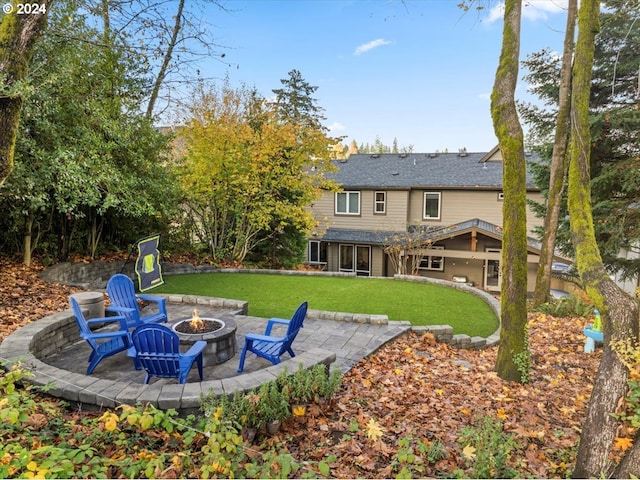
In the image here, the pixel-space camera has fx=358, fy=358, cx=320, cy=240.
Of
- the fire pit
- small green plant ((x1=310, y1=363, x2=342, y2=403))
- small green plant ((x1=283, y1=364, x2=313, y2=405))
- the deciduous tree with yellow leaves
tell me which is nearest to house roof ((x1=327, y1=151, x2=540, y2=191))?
the deciduous tree with yellow leaves

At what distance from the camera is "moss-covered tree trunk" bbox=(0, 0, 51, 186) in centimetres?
390

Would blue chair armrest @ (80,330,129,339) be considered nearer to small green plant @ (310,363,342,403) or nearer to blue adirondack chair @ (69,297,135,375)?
blue adirondack chair @ (69,297,135,375)

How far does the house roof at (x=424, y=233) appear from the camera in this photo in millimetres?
16281

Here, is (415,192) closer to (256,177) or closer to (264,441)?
(256,177)

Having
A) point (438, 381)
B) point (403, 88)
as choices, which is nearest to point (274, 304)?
point (438, 381)

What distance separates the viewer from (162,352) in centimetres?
418

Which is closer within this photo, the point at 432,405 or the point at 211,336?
the point at 432,405

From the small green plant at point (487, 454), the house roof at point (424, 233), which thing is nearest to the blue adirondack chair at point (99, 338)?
the small green plant at point (487, 454)

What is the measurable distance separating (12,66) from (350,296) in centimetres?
794

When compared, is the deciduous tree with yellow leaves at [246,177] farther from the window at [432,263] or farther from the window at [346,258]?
the window at [432,263]

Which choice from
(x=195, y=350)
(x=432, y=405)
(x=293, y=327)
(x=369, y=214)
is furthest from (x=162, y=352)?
(x=369, y=214)

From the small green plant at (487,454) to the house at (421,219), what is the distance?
43.9 ft

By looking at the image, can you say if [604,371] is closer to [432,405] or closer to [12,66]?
[432,405]

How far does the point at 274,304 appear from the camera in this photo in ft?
28.8
